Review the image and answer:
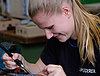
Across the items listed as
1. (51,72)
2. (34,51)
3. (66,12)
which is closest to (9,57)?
(51,72)

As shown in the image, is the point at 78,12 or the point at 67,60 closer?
the point at 78,12

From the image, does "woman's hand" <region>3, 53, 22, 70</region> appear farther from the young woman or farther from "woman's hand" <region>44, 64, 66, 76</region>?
"woman's hand" <region>44, 64, 66, 76</region>

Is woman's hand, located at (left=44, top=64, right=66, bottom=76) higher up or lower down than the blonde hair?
lower down

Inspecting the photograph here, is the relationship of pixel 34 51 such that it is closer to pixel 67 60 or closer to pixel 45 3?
pixel 67 60

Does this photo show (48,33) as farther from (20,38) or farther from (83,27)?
(20,38)

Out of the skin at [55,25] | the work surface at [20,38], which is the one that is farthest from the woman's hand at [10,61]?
the work surface at [20,38]

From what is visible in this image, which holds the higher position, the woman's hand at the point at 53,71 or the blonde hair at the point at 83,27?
the blonde hair at the point at 83,27

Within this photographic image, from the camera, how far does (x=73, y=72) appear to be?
2.79 ft

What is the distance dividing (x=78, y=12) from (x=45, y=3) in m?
0.16

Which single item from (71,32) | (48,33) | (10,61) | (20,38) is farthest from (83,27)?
(20,38)

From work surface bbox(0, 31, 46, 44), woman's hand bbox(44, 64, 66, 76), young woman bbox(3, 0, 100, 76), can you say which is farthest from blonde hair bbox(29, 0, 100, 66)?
work surface bbox(0, 31, 46, 44)

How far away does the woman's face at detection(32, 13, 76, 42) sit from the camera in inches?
27.4

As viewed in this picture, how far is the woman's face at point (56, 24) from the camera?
70 centimetres

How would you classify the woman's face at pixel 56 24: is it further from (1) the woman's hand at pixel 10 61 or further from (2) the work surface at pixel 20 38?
(2) the work surface at pixel 20 38
